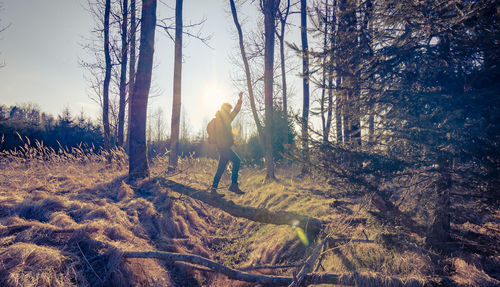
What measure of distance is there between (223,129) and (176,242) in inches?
117

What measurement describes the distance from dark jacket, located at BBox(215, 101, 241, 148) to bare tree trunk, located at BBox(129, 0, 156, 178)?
205cm

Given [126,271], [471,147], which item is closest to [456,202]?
[471,147]

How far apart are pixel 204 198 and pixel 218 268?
92.3 inches

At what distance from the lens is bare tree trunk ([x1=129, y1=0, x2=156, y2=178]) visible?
5.87m

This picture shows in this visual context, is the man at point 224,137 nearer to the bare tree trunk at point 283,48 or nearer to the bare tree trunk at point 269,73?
the bare tree trunk at point 269,73

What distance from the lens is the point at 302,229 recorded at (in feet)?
11.0

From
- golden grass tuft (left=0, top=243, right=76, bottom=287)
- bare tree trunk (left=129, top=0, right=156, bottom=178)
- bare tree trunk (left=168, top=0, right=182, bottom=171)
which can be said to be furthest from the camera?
bare tree trunk (left=168, top=0, right=182, bottom=171)

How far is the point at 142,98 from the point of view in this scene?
6.04 m

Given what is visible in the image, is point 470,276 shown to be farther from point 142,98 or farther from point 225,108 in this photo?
point 142,98

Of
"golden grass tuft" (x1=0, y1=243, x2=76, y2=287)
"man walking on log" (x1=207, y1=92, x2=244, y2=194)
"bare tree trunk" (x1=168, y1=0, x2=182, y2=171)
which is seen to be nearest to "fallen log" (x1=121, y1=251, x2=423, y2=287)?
"golden grass tuft" (x1=0, y1=243, x2=76, y2=287)

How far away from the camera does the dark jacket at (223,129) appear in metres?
5.55

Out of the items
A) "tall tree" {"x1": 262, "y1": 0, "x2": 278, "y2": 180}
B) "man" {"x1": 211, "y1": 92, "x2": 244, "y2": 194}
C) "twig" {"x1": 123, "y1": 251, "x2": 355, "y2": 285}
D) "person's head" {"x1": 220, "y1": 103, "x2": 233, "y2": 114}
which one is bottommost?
"twig" {"x1": 123, "y1": 251, "x2": 355, "y2": 285}

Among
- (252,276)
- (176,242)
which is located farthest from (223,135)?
(252,276)

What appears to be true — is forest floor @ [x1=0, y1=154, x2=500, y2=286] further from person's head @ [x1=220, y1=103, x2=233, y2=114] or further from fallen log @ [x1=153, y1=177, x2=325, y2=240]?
person's head @ [x1=220, y1=103, x2=233, y2=114]
